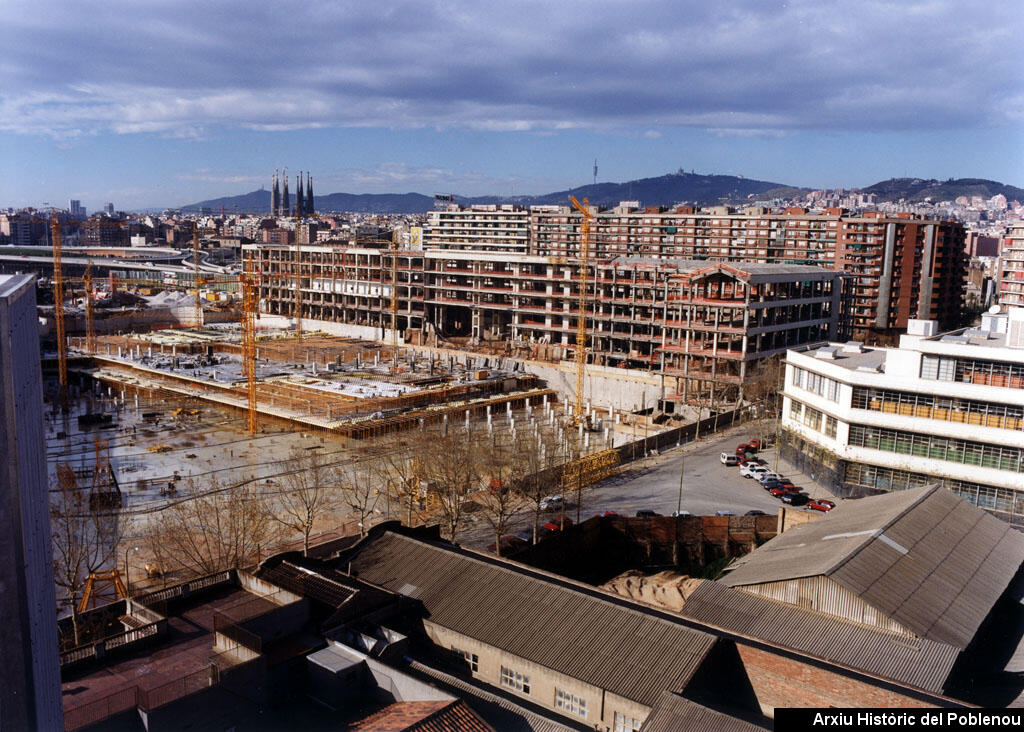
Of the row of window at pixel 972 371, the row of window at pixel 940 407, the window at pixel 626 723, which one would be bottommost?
the window at pixel 626 723

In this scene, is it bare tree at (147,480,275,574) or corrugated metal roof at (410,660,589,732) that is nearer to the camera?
corrugated metal roof at (410,660,589,732)

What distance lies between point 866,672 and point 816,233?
61.0 meters

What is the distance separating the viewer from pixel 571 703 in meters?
12.7

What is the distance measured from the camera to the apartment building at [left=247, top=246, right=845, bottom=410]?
43.3 m

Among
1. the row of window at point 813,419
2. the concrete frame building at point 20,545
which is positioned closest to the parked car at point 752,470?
the row of window at point 813,419

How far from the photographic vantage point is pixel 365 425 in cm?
3738

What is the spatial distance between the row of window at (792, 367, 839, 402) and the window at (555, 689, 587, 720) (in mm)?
18676

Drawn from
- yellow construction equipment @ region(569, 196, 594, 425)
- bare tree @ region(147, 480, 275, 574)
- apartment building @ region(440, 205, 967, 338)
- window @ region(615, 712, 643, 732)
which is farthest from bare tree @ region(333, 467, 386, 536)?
apartment building @ region(440, 205, 967, 338)

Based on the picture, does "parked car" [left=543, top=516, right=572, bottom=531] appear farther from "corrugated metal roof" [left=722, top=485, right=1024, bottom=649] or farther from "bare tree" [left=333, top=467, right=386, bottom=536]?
"corrugated metal roof" [left=722, top=485, right=1024, bottom=649]

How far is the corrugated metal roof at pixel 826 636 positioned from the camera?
13.2 meters

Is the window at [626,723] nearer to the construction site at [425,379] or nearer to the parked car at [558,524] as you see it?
the construction site at [425,379]

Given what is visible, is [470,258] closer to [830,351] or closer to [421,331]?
[421,331]

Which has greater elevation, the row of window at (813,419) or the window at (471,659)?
the row of window at (813,419)

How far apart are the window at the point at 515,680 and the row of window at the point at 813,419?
60.6ft
